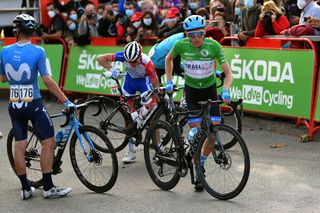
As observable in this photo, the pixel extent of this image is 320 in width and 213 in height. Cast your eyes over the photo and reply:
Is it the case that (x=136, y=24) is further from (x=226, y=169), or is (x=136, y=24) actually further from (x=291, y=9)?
(x=226, y=169)

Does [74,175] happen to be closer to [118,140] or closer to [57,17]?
[118,140]

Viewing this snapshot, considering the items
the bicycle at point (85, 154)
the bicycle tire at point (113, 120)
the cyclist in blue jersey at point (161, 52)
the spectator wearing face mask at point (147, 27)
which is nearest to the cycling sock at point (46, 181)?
the bicycle at point (85, 154)

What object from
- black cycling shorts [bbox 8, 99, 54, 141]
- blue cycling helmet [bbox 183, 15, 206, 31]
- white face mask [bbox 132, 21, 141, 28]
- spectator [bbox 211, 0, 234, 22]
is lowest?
black cycling shorts [bbox 8, 99, 54, 141]

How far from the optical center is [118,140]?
29.4ft

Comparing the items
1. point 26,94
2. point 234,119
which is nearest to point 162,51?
point 234,119

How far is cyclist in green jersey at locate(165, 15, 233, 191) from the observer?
7023 mm

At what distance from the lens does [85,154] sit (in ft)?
23.4

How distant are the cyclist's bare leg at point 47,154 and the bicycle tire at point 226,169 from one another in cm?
154

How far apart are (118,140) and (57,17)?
665 cm

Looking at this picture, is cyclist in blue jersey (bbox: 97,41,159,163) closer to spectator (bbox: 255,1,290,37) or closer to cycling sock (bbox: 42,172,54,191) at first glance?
cycling sock (bbox: 42,172,54,191)

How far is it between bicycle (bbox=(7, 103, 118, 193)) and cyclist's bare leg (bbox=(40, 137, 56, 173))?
8.1 inches

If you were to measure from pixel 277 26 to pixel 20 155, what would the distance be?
17.3 feet

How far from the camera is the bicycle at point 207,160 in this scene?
6547mm

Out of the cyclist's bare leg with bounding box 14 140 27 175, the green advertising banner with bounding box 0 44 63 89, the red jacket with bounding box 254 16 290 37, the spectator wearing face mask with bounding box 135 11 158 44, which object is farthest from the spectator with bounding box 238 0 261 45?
the cyclist's bare leg with bounding box 14 140 27 175
